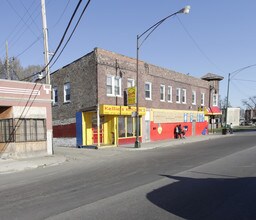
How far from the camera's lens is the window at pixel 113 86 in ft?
84.9

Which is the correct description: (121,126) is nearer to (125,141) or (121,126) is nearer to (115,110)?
(125,141)

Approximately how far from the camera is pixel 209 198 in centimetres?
752

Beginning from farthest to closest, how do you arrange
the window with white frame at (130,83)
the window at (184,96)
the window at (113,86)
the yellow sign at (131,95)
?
the window at (184,96) < the window with white frame at (130,83) < the window at (113,86) < the yellow sign at (131,95)

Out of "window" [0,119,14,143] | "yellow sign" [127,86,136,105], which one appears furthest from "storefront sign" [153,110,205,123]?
"window" [0,119,14,143]

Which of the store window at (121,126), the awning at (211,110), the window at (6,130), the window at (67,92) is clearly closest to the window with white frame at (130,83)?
the store window at (121,126)

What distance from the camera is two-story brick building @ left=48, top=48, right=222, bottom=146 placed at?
2519 centimetres

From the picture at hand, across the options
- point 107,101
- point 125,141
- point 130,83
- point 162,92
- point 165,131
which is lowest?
point 125,141

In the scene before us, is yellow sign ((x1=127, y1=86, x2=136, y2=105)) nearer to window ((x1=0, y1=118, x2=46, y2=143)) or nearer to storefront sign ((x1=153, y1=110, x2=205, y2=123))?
storefront sign ((x1=153, y1=110, x2=205, y2=123))

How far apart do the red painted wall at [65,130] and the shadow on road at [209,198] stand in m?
17.8

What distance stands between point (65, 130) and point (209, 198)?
2154 centimetres

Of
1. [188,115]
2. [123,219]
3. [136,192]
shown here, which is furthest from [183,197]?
[188,115]

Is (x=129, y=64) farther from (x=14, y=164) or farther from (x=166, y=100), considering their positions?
(x=14, y=164)

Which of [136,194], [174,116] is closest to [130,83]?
[174,116]

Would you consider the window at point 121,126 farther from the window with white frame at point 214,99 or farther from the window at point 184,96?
the window with white frame at point 214,99
